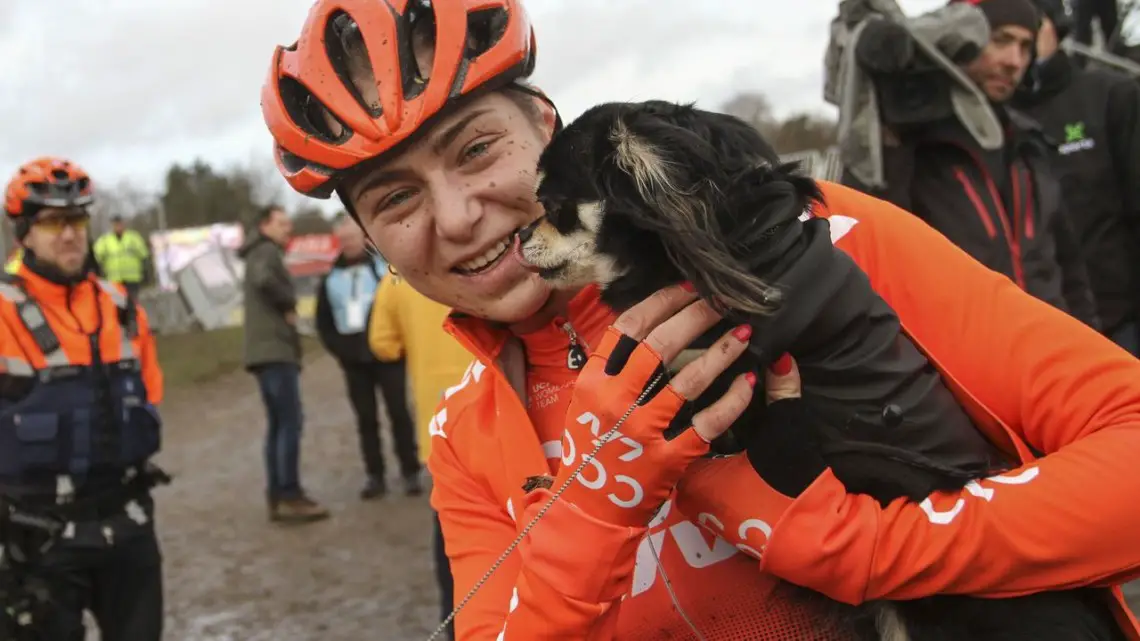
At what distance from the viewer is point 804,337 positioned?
60.7 inches

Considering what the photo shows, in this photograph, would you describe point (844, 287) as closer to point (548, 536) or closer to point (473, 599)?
point (548, 536)

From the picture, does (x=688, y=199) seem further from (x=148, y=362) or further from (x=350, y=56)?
(x=148, y=362)

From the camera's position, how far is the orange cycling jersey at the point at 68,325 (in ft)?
13.0

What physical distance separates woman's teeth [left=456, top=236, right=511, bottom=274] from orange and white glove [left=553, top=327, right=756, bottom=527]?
50cm

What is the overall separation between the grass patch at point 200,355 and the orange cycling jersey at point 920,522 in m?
13.9

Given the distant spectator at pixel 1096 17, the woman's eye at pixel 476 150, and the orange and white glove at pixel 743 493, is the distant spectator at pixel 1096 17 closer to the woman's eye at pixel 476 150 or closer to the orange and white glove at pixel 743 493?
the woman's eye at pixel 476 150

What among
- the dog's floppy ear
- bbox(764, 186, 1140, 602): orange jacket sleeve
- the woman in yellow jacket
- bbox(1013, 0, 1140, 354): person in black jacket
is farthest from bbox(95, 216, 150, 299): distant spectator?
bbox(764, 186, 1140, 602): orange jacket sleeve

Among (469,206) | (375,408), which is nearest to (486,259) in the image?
(469,206)

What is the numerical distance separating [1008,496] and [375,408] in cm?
732

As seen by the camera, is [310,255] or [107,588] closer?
[107,588]

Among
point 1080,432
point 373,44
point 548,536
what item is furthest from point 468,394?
point 1080,432

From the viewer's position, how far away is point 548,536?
56.6 inches

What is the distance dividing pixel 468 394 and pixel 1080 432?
3.72 ft

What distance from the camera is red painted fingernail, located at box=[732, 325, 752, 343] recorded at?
1.45 m
